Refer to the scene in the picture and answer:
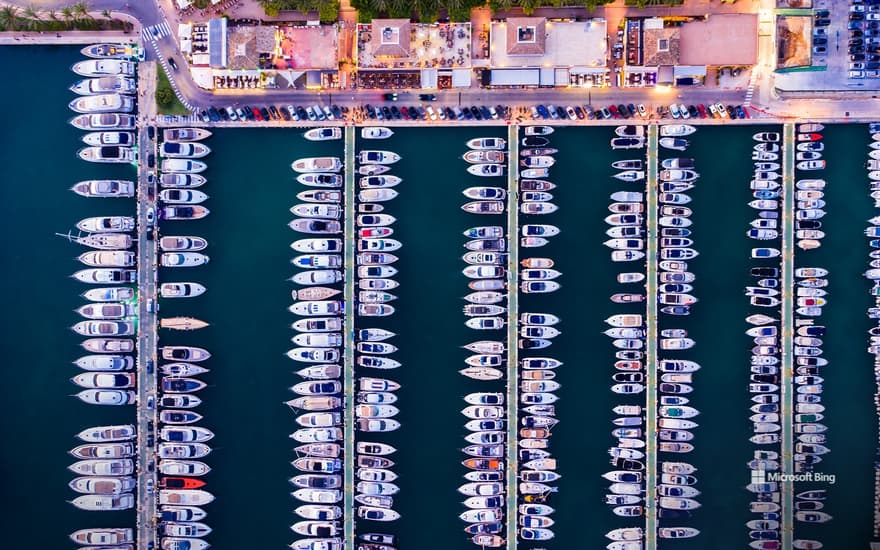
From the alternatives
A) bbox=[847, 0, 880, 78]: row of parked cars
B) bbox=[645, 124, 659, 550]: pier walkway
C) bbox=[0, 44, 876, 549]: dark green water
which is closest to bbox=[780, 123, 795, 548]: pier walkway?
bbox=[0, 44, 876, 549]: dark green water

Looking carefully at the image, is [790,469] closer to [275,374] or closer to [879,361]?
[879,361]

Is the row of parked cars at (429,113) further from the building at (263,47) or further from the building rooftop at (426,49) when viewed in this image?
the building at (263,47)

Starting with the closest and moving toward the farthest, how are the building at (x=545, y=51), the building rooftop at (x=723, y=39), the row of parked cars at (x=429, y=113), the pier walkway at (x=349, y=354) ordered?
the building rooftop at (x=723, y=39) → the building at (x=545, y=51) → the row of parked cars at (x=429, y=113) → the pier walkway at (x=349, y=354)

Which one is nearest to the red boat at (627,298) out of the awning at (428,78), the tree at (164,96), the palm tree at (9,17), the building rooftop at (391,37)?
the awning at (428,78)

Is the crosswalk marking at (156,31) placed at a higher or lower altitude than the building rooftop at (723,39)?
higher

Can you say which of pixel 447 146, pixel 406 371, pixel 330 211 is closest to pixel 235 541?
pixel 406 371

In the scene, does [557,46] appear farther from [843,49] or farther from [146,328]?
[146,328]

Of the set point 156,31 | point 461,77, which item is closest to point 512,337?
point 461,77
